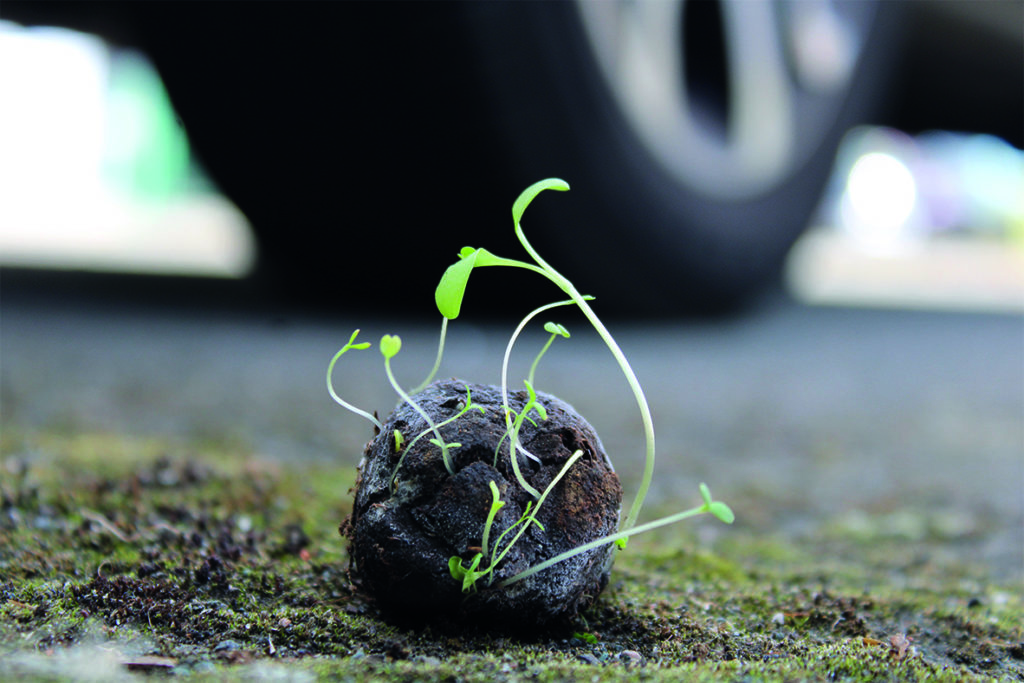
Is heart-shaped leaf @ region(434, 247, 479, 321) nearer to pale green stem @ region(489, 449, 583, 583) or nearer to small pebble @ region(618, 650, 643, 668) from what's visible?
pale green stem @ region(489, 449, 583, 583)

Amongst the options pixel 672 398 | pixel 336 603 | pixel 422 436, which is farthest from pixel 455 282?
pixel 672 398

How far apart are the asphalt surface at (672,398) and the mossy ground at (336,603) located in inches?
10.2

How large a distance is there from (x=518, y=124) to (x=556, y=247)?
1.35 ft

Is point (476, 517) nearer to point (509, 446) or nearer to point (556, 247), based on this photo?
point (509, 446)

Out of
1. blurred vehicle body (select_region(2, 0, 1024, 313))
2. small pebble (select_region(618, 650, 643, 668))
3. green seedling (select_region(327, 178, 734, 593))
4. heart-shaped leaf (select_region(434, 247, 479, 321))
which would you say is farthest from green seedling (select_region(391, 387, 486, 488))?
blurred vehicle body (select_region(2, 0, 1024, 313))

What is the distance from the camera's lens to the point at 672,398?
7.79ft

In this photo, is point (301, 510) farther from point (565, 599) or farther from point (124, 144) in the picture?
point (124, 144)

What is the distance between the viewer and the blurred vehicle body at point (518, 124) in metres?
2.53

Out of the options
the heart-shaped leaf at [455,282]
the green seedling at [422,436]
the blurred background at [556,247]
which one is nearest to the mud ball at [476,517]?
the green seedling at [422,436]

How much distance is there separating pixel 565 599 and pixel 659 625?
0.40 feet

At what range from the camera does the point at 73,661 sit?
0.71m

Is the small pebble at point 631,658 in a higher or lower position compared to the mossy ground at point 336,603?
higher

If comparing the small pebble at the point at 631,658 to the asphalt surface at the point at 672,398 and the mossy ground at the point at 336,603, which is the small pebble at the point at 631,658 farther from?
the asphalt surface at the point at 672,398

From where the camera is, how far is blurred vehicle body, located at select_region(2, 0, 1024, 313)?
2.53m
